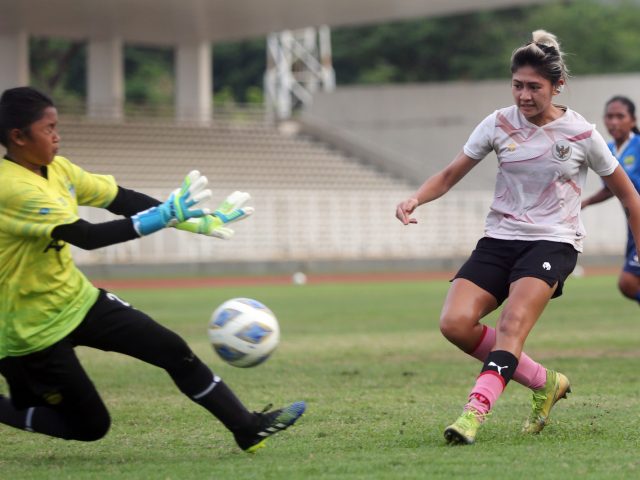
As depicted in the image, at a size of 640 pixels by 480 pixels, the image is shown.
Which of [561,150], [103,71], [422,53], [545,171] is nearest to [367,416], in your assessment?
[545,171]

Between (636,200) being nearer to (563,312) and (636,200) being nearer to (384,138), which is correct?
(563,312)

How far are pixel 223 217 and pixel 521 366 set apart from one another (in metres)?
2.06

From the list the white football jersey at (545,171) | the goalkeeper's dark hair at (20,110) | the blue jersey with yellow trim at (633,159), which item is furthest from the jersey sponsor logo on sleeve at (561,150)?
the blue jersey with yellow trim at (633,159)

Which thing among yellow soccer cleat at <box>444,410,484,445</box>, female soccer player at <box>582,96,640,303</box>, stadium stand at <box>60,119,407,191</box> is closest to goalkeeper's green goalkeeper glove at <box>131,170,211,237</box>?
yellow soccer cleat at <box>444,410,484,445</box>

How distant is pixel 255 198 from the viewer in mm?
31266

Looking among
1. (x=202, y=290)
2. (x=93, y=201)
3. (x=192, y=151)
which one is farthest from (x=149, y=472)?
(x=192, y=151)

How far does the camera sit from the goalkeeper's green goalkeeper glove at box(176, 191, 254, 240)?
604cm

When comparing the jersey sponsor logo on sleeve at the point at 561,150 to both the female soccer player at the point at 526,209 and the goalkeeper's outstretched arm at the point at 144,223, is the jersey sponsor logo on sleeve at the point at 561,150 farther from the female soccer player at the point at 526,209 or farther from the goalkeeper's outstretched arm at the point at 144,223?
the goalkeeper's outstretched arm at the point at 144,223

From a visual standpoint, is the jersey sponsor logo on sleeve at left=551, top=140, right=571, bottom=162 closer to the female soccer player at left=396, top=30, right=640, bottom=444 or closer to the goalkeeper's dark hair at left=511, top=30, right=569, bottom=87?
the female soccer player at left=396, top=30, right=640, bottom=444

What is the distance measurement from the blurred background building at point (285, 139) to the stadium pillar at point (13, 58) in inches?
1.6

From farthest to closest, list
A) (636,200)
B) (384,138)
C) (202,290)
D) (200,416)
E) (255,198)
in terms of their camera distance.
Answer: (384,138), (255,198), (202,290), (200,416), (636,200)

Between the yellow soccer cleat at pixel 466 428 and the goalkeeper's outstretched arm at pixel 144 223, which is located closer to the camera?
the goalkeeper's outstretched arm at pixel 144 223

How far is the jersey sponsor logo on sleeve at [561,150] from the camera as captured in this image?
664 cm

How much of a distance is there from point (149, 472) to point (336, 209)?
2631 centimetres
